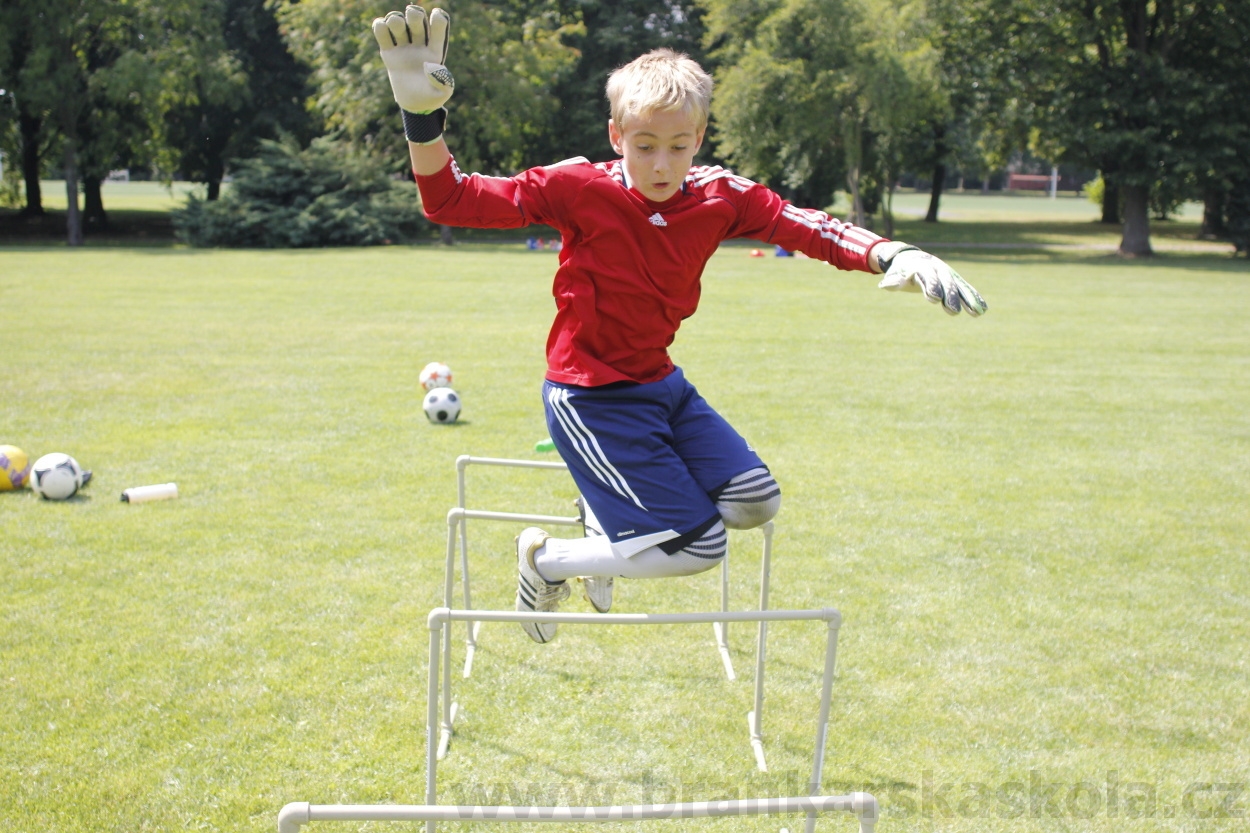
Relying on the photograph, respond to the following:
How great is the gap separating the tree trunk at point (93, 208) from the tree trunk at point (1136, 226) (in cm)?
3388

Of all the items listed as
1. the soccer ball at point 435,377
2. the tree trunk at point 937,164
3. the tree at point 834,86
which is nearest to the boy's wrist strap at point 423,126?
the soccer ball at point 435,377

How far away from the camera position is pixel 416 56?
342 cm

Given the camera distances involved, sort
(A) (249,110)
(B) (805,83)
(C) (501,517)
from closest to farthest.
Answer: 1. (C) (501,517)
2. (B) (805,83)
3. (A) (249,110)

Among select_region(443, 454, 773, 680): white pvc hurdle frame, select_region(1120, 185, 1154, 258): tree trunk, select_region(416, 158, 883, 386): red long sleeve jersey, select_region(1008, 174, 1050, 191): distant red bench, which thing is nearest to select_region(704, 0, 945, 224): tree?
select_region(1120, 185, 1154, 258): tree trunk

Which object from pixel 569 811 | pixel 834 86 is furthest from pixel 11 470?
pixel 834 86

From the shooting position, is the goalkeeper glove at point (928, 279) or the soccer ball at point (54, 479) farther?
the soccer ball at point (54, 479)

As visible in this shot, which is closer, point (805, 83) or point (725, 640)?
point (725, 640)

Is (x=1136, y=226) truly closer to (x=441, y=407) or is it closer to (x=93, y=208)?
(x=441, y=407)

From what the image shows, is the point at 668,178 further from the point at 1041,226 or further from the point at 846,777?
the point at 1041,226

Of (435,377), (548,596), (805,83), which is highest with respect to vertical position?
(805,83)

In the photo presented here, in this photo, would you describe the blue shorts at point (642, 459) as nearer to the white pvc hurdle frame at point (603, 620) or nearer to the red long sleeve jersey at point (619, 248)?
the red long sleeve jersey at point (619, 248)

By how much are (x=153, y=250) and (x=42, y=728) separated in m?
28.0

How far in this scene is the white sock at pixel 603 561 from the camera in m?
3.89

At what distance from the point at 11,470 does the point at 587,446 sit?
18.9 ft
